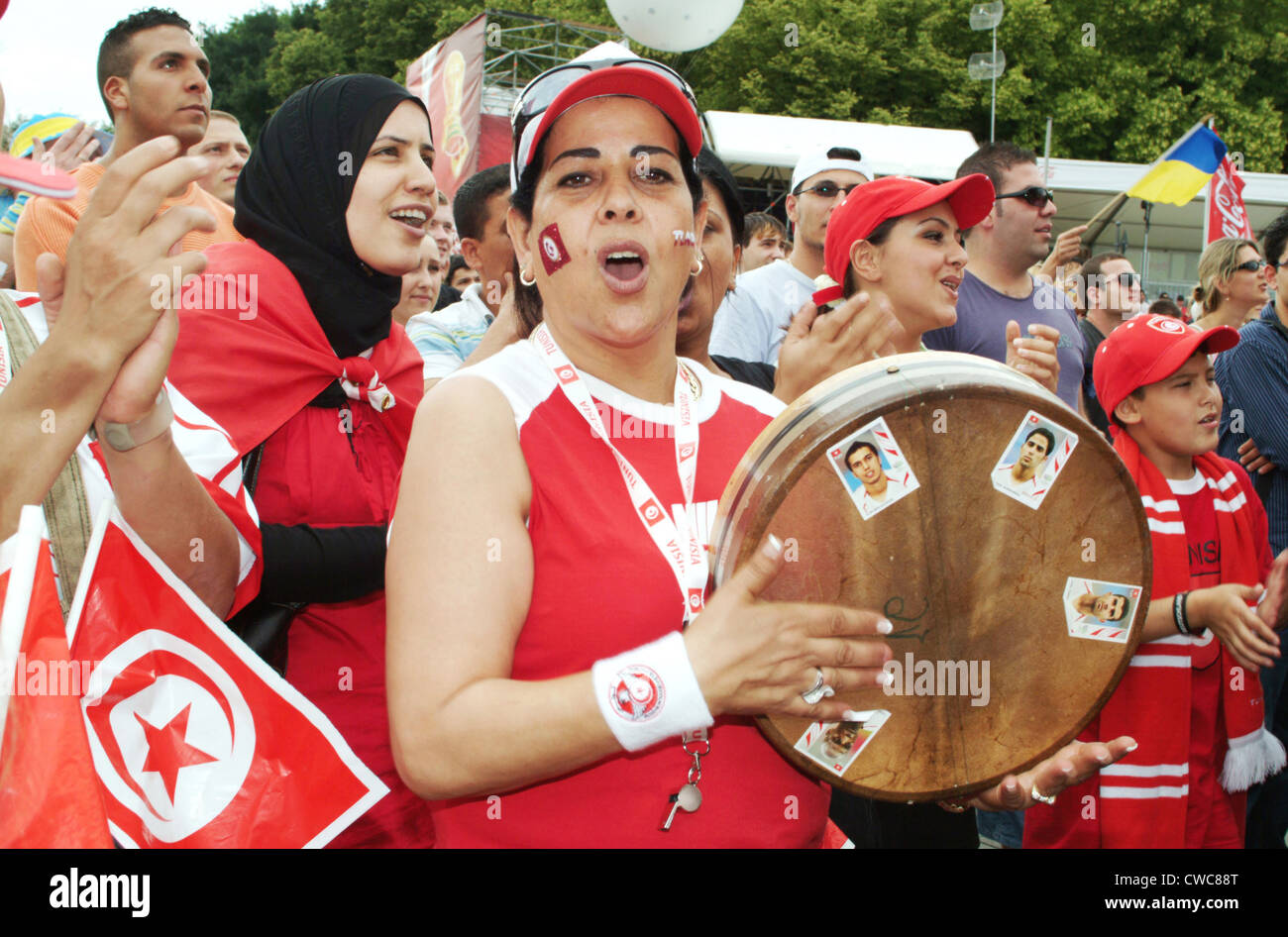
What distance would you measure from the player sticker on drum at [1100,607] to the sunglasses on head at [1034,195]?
363 cm

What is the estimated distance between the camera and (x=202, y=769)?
1.56 metres

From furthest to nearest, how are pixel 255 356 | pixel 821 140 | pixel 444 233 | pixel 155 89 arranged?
pixel 821 140 → pixel 444 233 → pixel 155 89 → pixel 255 356

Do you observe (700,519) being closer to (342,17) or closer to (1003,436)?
(1003,436)

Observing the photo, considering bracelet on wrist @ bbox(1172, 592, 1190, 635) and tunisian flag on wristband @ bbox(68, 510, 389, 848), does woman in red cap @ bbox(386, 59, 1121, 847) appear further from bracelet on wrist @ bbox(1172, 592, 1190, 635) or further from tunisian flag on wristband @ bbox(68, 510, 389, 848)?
bracelet on wrist @ bbox(1172, 592, 1190, 635)

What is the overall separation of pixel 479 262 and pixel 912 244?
1.85 meters

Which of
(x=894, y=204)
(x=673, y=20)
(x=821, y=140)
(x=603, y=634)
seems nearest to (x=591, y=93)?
(x=603, y=634)

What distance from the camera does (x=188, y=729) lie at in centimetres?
157

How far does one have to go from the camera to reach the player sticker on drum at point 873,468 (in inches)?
59.7

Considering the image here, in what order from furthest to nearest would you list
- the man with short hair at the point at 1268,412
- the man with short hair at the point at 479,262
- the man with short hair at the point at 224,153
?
1. the man with short hair at the point at 224,153
2. the man with short hair at the point at 1268,412
3. the man with short hair at the point at 479,262

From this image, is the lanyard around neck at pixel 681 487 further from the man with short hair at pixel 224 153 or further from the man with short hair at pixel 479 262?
the man with short hair at pixel 224 153

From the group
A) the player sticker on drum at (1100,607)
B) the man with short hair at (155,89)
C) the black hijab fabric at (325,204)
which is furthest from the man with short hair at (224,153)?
the player sticker on drum at (1100,607)

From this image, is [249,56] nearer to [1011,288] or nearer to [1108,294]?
[1108,294]

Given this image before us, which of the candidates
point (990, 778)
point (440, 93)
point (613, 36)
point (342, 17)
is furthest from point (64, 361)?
point (342, 17)

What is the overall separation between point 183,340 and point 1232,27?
34.4 m
